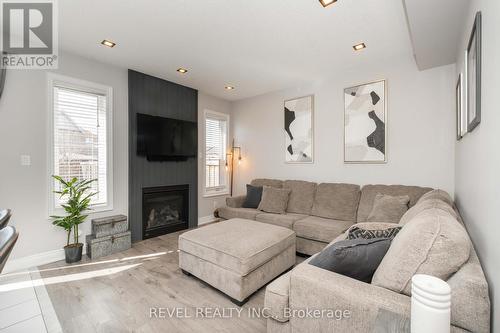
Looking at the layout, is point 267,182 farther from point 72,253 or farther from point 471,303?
point 471,303

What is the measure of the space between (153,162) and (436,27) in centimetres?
389

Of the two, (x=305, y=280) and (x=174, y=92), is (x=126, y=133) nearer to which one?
(x=174, y=92)

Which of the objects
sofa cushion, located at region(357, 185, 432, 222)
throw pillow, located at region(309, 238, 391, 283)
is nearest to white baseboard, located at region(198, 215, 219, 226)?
sofa cushion, located at region(357, 185, 432, 222)

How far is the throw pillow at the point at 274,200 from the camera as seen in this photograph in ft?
12.0

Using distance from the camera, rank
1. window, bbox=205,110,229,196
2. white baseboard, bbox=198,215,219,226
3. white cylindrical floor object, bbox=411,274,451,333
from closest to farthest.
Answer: white cylindrical floor object, bbox=411,274,451,333, white baseboard, bbox=198,215,219,226, window, bbox=205,110,229,196

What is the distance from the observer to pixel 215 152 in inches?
196

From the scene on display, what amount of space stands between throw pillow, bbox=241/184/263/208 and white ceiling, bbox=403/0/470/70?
9.15 feet

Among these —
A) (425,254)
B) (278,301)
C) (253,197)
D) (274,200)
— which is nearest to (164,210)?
(253,197)

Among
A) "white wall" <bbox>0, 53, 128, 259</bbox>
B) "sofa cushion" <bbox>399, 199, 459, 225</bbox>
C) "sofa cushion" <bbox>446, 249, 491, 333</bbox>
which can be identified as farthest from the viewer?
"white wall" <bbox>0, 53, 128, 259</bbox>

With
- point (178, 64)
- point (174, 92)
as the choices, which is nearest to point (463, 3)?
point (178, 64)

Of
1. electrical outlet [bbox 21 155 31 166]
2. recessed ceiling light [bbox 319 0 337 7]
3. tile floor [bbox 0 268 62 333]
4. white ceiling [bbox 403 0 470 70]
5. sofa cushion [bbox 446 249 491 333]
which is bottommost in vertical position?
tile floor [bbox 0 268 62 333]

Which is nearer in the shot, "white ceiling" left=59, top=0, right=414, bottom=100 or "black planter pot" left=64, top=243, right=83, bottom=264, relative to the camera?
"white ceiling" left=59, top=0, right=414, bottom=100

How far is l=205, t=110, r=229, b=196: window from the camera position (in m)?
4.79

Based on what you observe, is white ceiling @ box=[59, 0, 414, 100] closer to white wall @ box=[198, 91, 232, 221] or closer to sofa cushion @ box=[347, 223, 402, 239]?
white wall @ box=[198, 91, 232, 221]
